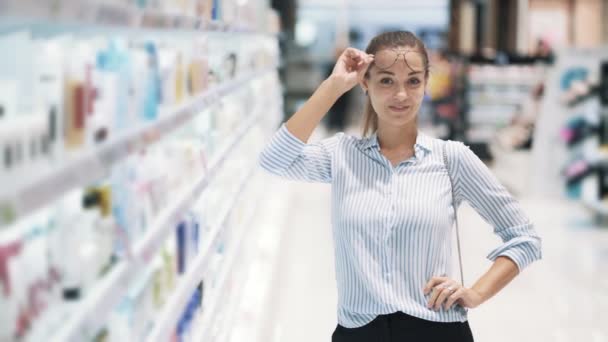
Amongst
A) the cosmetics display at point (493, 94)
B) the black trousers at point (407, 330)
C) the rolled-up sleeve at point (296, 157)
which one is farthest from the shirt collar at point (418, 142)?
the cosmetics display at point (493, 94)

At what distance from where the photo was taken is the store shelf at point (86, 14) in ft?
4.05

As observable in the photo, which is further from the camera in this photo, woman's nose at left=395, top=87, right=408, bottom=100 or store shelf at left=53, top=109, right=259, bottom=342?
woman's nose at left=395, top=87, right=408, bottom=100

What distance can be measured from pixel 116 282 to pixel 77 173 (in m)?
0.36

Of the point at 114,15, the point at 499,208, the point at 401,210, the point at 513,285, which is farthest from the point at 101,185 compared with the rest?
the point at 513,285

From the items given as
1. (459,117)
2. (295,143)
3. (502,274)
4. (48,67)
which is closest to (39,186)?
(48,67)

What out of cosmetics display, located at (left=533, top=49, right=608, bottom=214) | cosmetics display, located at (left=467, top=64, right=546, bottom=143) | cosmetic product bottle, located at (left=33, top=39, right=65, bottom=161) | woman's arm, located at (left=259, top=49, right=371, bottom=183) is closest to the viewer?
cosmetic product bottle, located at (left=33, top=39, right=65, bottom=161)

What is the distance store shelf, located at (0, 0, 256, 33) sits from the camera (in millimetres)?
1234

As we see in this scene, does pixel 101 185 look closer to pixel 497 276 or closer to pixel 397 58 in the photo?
pixel 397 58

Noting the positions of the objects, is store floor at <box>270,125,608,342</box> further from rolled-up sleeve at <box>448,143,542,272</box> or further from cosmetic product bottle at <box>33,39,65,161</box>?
cosmetic product bottle at <box>33,39,65,161</box>

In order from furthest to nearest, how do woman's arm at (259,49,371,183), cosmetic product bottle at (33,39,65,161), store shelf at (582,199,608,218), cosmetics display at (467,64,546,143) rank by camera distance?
cosmetics display at (467,64,546,143)
store shelf at (582,199,608,218)
woman's arm at (259,49,371,183)
cosmetic product bottle at (33,39,65,161)

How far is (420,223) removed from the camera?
219cm

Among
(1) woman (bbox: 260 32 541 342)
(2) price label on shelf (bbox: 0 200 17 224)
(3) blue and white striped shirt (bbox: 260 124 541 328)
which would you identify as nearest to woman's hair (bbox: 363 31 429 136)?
(1) woman (bbox: 260 32 541 342)

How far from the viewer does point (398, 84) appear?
7.28 ft

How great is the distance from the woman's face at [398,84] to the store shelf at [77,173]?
2.01ft
